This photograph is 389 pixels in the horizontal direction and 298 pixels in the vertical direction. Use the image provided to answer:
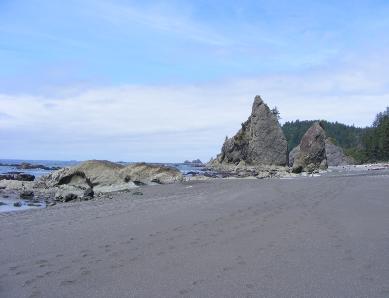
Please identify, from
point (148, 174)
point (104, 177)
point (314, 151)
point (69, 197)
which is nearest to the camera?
point (69, 197)

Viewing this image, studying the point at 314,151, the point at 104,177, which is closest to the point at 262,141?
the point at 314,151

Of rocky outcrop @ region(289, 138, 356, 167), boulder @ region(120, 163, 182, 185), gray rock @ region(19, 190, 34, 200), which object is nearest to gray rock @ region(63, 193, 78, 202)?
gray rock @ region(19, 190, 34, 200)

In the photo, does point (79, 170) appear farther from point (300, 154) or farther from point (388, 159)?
point (388, 159)

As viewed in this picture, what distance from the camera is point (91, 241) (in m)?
9.38

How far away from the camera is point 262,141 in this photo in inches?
3287

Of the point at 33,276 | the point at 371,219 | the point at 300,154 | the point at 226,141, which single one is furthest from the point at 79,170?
the point at 226,141

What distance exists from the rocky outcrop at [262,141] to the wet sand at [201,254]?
68.6 metres

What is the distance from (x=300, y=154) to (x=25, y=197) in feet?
208

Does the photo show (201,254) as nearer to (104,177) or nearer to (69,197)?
(69,197)

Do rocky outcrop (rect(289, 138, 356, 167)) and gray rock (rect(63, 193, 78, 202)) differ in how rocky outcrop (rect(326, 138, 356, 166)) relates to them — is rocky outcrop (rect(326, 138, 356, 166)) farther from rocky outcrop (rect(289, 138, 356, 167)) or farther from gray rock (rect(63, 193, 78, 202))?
gray rock (rect(63, 193, 78, 202))

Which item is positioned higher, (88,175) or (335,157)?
(335,157)

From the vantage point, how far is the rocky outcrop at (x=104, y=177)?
98.3ft

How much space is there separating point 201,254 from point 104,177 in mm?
23254

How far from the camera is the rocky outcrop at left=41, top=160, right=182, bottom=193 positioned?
98.3 feet
